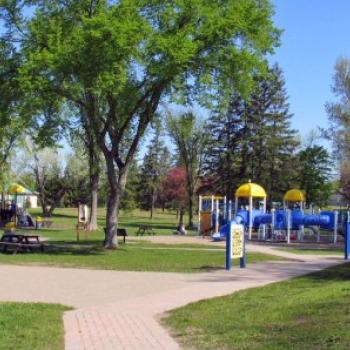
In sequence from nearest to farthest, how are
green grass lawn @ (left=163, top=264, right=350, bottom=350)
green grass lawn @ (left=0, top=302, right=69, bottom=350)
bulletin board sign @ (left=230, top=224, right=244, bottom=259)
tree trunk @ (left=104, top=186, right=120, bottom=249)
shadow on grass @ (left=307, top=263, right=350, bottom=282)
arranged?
1. green grass lawn @ (left=163, top=264, right=350, bottom=350)
2. green grass lawn @ (left=0, top=302, right=69, bottom=350)
3. shadow on grass @ (left=307, top=263, right=350, bottom=282)
4. bulletin board sign @ (left=230, top=224, right=244, bottom=259)
5. tree trunk @ (left=104, top=186, right=120, bottom=249)

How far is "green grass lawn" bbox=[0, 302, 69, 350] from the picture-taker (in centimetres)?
802

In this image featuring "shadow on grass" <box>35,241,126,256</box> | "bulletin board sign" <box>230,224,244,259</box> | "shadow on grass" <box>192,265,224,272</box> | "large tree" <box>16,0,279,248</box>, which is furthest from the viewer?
"shadow on grass" <box>35,241,126,256</box>

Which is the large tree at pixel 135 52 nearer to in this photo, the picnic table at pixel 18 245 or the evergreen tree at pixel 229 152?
the picnic table at pixel 18 245

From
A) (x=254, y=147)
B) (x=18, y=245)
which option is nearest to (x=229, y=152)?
(x=254, y=147)

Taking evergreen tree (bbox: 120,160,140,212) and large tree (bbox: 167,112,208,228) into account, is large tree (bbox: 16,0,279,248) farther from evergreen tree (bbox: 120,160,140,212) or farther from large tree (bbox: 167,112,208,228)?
evergreen tree (bbox: 120,160,140,212)

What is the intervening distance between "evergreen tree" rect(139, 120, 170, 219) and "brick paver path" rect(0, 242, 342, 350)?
69.7 meters

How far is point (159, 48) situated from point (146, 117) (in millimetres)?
4904

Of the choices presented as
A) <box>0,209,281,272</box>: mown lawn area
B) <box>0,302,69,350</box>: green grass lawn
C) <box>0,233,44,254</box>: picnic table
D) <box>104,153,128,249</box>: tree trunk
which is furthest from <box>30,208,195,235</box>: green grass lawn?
<box>0,302,69,350</box>: green grass lawn

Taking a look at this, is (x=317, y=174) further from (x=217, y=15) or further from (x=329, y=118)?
(x=217, y=15)

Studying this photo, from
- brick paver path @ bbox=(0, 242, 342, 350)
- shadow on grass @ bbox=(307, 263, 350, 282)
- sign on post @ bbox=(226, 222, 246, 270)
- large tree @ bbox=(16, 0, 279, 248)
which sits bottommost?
brick paver path @ bbox=(0, 242, 342, 350)

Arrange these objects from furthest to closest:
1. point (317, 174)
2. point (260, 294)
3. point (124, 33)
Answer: point (317, 174) → point (124, 33) → point (260, 294)

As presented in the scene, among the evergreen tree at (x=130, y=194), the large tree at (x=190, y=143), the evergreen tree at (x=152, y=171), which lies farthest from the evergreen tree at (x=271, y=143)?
the evergreen tree at (x=152, y=171)

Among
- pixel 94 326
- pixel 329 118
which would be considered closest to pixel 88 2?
pixel 94 326

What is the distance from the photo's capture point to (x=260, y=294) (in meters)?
12.5
